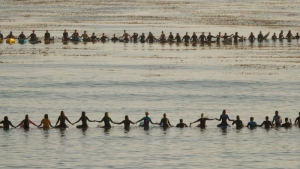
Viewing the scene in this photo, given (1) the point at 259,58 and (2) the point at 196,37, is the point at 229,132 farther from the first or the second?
(2) the point at 196,37

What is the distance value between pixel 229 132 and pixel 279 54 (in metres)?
48.0

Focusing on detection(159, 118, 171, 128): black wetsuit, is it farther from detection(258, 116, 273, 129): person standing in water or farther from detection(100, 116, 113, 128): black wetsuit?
detection(258, 116, 273, 129): person standing in water

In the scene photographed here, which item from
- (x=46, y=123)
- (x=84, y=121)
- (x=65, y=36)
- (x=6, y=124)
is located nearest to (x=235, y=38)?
(x=65, y=36)

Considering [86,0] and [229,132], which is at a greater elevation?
[86,0]

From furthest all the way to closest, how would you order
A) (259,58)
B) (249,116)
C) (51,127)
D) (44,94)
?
(259,58) < (44,94) < (249,116) < (51,127)

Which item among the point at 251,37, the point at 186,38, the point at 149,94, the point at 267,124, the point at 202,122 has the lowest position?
the point at 267,124

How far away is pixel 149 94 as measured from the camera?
2965 inches

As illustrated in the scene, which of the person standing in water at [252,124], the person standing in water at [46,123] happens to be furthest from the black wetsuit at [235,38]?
the person standing in water at [46,123]

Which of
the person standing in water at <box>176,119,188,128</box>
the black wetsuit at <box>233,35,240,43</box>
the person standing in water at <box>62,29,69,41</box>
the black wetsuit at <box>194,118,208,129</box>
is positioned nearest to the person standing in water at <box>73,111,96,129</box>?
the person standing in water at <box>176,119,188,128</box>

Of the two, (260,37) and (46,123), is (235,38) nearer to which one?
(260,37)

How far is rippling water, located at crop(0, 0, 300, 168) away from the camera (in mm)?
53938

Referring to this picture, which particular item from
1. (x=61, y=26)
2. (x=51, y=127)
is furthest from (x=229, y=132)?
(x=61, y=26)

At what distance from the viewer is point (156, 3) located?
616ft

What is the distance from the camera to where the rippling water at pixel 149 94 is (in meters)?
53.9
